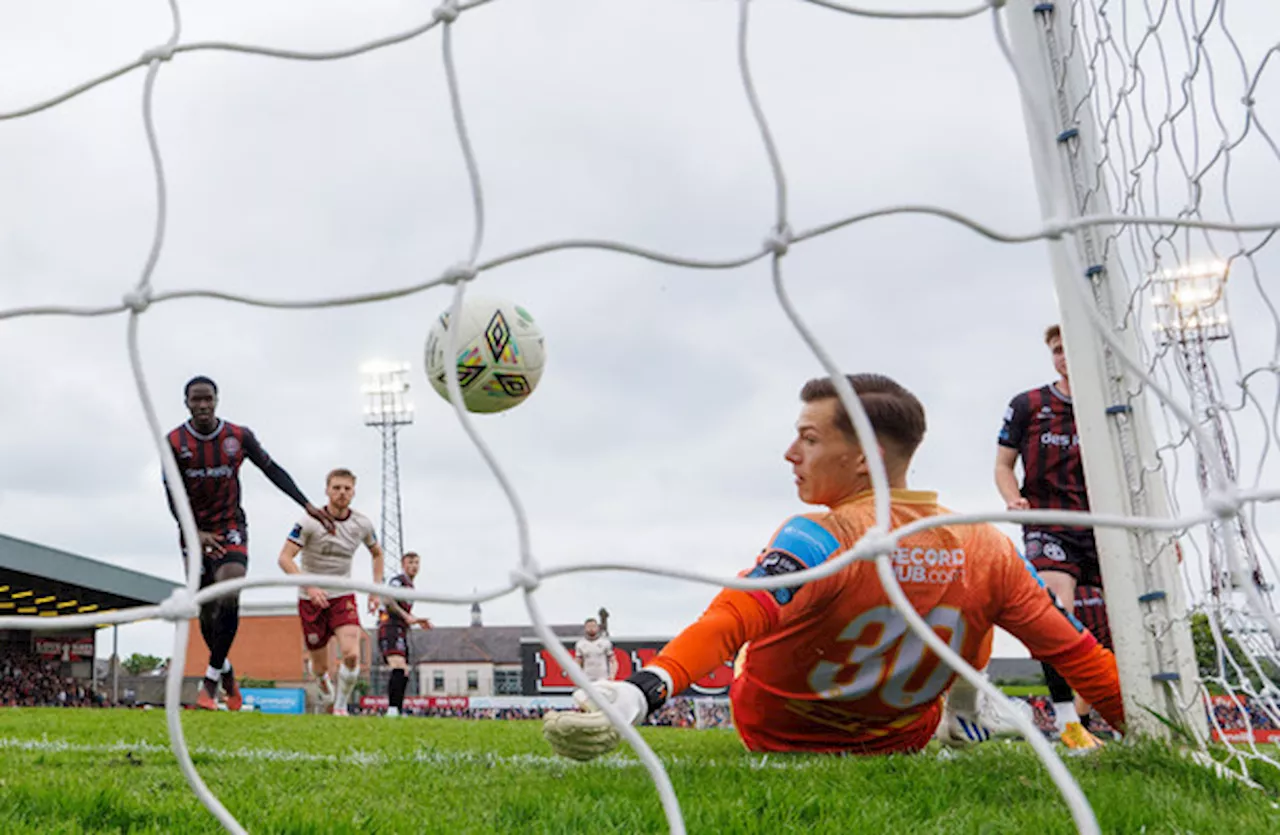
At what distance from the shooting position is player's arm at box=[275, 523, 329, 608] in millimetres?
7047

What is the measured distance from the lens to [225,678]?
24.2 feet

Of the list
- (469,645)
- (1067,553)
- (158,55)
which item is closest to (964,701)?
(1067,553)

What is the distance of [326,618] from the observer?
24.7 ft

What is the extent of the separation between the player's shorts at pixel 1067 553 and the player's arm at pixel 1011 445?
218 millimetres

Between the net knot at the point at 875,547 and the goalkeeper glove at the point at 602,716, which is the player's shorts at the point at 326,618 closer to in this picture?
the goalkeeper glove at the point at 602,716

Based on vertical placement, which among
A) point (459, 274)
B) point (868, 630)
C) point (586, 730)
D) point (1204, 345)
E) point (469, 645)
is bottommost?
point (469, 645)

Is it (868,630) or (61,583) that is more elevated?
(61,583)

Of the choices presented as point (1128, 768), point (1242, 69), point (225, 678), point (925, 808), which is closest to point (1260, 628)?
point (1128, 768)

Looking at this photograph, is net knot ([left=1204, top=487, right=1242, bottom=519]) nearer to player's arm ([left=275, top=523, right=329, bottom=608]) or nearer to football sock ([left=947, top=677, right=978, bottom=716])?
football sock ([left=947, top=677, right=978, bottom=716])

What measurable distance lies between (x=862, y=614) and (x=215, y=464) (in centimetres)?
451

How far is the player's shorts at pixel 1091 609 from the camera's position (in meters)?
4.76

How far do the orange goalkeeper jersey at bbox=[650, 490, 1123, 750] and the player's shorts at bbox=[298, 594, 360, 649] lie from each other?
4.92 meters

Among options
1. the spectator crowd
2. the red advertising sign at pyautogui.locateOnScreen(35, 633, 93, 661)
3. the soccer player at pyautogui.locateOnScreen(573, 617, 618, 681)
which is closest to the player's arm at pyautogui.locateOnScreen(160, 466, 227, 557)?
the soccer player at pyautogui.locateOnScreen(573, 617, 618, 681)

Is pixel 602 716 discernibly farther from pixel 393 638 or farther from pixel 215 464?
pixel 393 638
